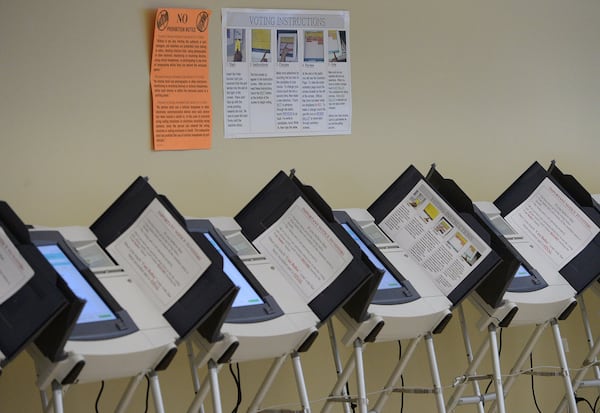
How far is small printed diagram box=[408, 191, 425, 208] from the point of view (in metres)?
3.85

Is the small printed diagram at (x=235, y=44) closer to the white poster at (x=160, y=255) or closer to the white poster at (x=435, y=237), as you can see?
the white poster at (x=435, y=237)

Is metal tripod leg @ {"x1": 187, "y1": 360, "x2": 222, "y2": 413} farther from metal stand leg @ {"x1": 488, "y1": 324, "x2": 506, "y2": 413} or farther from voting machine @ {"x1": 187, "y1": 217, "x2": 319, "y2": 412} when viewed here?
metal stand leg @ {"x1": 488, "y1": 324, "x2": 506, "y2": 413}

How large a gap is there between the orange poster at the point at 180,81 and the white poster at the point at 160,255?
0.99 metres

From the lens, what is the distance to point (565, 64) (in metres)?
5.12

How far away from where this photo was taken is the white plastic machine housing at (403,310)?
3.42 m

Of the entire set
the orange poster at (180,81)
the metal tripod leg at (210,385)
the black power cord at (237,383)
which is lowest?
the black power cord at (237,383)

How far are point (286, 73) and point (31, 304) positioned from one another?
6.74 feet

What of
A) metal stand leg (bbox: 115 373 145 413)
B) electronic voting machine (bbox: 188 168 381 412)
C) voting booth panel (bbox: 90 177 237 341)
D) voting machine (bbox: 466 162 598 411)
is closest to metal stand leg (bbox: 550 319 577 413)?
voting machine (bbox: 466 162 598 411)

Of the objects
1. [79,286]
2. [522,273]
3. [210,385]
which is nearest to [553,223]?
[522,273]

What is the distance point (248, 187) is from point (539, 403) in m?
1.93

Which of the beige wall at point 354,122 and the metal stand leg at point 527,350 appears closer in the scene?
the beige wall at point 354,122

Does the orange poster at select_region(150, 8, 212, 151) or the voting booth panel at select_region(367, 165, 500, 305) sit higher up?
the orange poster at select_region(150, 8, 212, 151)

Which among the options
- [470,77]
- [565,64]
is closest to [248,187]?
[470,77]

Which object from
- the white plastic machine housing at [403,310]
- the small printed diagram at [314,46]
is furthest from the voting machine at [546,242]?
the small printed diagram at [314,46]
